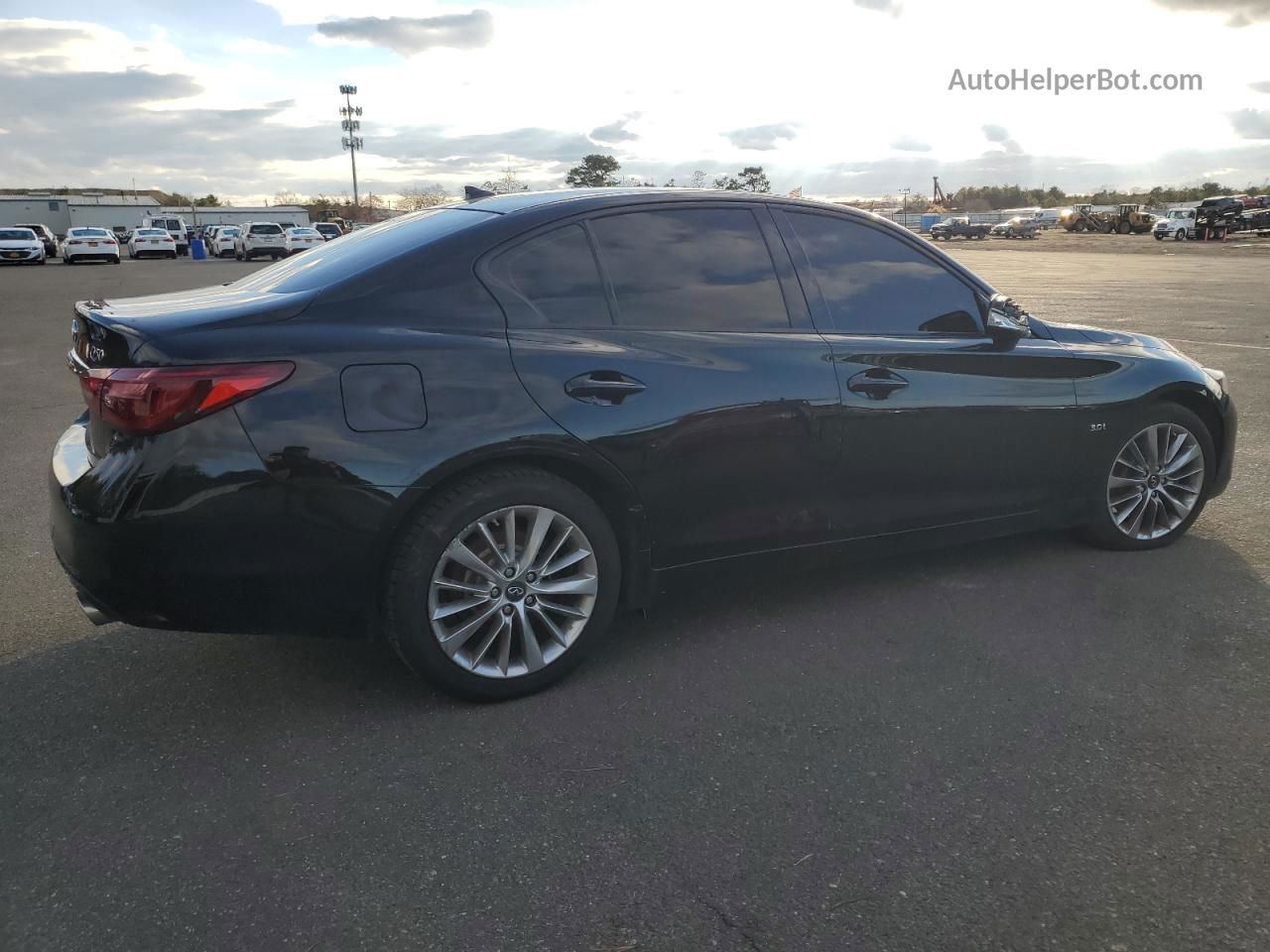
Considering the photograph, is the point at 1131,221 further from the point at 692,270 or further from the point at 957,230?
the point at 692,270

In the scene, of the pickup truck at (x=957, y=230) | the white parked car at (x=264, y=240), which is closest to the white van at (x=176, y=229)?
the white parked car at (x=264, y=240)

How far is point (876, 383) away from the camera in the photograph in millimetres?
4078

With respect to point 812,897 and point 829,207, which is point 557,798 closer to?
point 812,897

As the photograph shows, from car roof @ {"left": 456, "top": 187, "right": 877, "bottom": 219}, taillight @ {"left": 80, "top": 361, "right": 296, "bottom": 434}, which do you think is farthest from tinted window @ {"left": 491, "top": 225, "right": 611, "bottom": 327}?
taillight @ {"left": 80, "top": 361, "right": 296, "bottom": 434}

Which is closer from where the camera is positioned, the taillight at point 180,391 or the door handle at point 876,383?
the taillight at point 180,391

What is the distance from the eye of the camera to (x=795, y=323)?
4.01 m

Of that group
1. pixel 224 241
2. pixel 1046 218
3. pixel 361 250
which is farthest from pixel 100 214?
pixel 361 250

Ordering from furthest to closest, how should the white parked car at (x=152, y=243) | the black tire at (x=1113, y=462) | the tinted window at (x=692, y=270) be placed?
the white parked car at (x=152, y=243)
the black tire at (x=1113, y=462)
the tinted window at (x=692, y=270)

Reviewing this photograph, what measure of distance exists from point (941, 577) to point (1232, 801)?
1854 millimetres

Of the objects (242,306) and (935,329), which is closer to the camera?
(242,306)

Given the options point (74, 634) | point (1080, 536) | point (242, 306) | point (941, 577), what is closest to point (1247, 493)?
point (1080, 536)

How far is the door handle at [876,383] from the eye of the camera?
4027 mm

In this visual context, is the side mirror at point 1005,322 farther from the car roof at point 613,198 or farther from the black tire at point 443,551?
the black tire at point 443,551

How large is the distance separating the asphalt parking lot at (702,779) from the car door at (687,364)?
37cm
